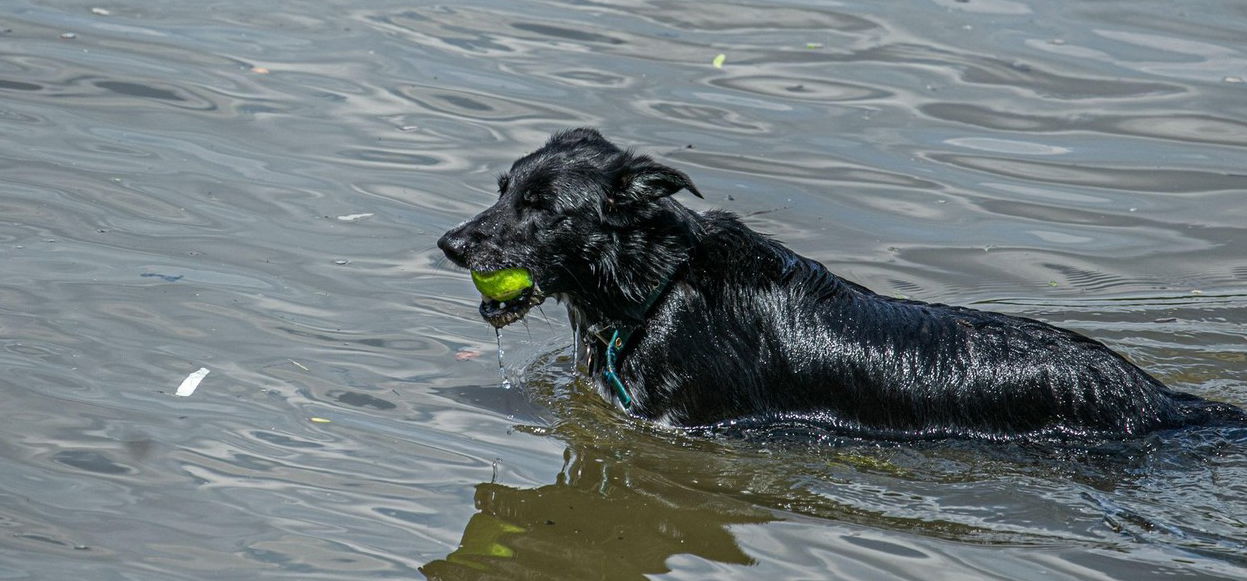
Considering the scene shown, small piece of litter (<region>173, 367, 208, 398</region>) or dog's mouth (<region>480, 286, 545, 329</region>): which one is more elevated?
dog's mouth (<region>480, 286, 545, 329</region>)

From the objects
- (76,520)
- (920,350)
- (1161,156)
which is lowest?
(76,520)

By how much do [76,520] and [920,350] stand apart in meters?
4.36

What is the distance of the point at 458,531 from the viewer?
662 centimetres

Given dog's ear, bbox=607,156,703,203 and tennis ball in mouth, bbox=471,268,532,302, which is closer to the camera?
dog's ear, bbox=607,156,703,203

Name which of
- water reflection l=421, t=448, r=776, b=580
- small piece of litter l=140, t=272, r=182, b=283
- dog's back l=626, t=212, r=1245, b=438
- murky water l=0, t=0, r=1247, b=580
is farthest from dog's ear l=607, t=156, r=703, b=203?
small piece of litter l=140, t=272, r=182, b=283

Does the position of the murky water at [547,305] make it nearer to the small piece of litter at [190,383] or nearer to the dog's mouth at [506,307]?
the small piece of litter at [190,383]

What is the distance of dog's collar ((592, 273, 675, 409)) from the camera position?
7.86m

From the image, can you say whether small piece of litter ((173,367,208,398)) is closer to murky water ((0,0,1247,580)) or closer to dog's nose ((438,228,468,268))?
murky water ((0,0,1247,580))

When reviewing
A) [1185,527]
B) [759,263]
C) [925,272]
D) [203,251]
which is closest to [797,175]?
[925,272]

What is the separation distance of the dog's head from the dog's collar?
0.06 metres

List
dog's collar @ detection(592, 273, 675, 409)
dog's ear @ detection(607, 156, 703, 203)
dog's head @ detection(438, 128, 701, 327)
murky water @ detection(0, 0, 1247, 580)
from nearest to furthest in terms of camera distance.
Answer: murky water @ detection(0, 0, 1247, 580), dog's ear @ detection(607, 156, 703, 203), dog's head @ detection(438, 128, 701, 327), dog's collar @ detection(592, 273, 675, 409)

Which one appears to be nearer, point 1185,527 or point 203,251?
point 1185,527

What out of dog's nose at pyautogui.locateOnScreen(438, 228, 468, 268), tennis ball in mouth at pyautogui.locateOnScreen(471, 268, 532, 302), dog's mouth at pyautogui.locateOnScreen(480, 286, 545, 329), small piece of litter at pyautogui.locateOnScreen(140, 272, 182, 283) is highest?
dog's nose at pyautogui.locateOnScreen(438, 228, 468, 268)

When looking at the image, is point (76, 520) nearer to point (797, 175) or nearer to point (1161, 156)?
point (797, 175)
